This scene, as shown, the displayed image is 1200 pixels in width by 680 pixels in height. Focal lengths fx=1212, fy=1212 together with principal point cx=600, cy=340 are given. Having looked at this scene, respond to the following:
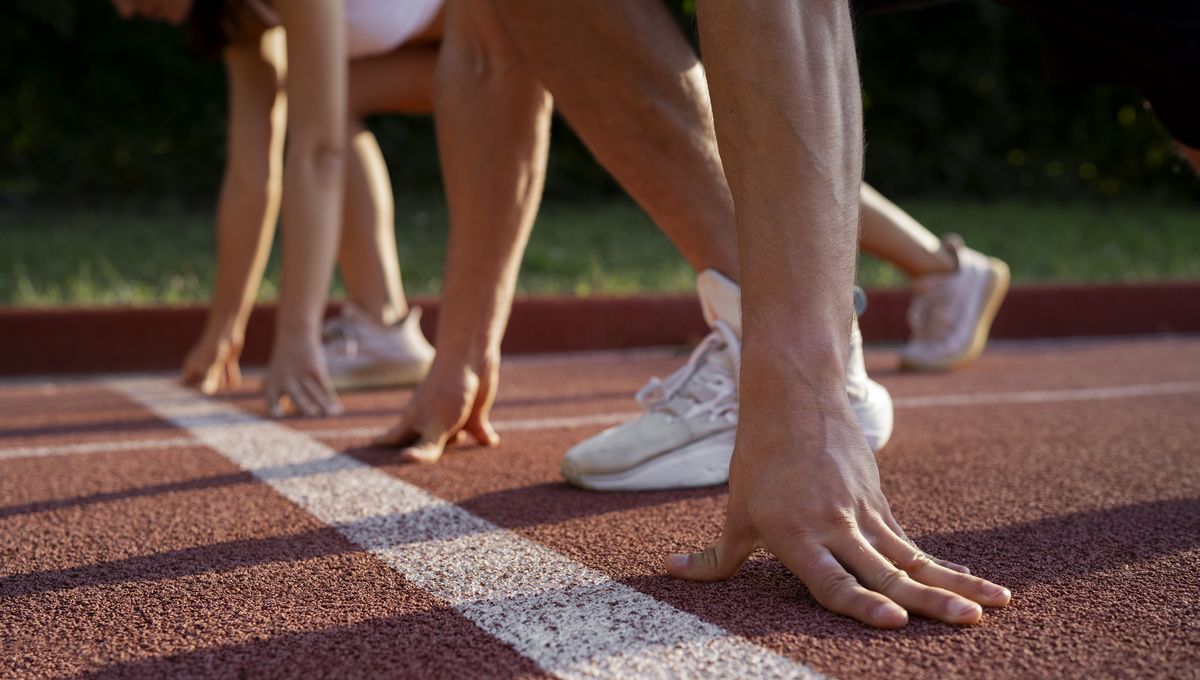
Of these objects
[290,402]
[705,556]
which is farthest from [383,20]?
[705,556]

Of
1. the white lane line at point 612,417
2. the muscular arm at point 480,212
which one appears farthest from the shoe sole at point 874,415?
the white lane line at point 612,417

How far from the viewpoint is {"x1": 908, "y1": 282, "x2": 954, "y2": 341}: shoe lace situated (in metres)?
4.30

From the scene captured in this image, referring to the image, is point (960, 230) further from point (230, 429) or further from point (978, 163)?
point (230, 429)

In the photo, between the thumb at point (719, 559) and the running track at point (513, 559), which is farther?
the thumb at point (719, 559)

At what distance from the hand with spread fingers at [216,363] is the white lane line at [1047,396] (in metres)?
2.17

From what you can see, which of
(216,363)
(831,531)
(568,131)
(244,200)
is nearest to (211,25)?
(244,200)

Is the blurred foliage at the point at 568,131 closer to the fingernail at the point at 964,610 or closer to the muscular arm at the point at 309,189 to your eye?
the muscular arm at the point at 309,189

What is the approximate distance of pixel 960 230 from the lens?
9.73m

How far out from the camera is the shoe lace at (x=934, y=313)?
4.30 metres

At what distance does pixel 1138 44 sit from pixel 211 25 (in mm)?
3063

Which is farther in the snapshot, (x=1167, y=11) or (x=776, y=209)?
(x=1167, y=11)

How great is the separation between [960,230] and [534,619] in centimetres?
892

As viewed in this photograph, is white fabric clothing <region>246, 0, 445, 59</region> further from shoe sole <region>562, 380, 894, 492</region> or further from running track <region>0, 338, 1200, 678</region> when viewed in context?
shoe sole <region>562, 380, 894, 492</region>

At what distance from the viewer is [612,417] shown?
330 centimetres
